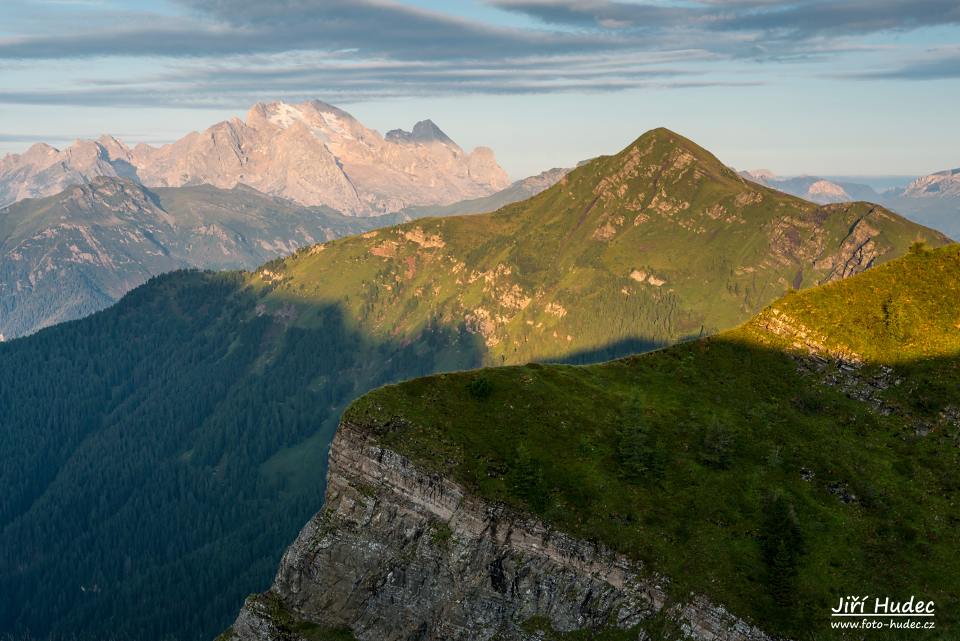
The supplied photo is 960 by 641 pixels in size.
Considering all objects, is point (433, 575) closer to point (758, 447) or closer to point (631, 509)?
point (631, 509)

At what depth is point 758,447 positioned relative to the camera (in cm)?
8475

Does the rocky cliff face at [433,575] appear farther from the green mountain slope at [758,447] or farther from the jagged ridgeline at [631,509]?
the green mountain slope at [758,447]

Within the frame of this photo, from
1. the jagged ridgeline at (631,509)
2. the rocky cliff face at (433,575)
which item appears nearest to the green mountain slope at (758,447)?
the jagged ridgeline at (631,509)

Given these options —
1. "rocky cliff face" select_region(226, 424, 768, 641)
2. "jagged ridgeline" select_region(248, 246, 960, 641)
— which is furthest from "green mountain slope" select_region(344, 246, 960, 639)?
"rocky cliff face" select_region(226, 424, 768, 641)

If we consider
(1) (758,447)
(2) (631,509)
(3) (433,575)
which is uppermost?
(1) (758,447)

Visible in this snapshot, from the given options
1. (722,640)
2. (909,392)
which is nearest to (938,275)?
(909,392)

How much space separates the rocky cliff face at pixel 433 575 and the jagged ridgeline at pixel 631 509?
175 mm

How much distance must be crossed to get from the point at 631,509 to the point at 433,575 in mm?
21137

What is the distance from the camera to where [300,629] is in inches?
3115

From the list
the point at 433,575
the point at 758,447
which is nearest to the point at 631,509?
the point at 758,447

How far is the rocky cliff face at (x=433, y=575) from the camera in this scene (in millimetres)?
73750

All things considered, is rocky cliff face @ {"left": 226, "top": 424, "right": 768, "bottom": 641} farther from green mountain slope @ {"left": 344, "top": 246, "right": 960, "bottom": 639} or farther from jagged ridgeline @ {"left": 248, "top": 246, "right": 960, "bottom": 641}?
green mountain slope @ {"left": 344, "top": 246, "right": 960, "bottom": 639}

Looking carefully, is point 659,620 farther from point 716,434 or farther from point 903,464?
point 903,464

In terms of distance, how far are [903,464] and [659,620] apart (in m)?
33.3
